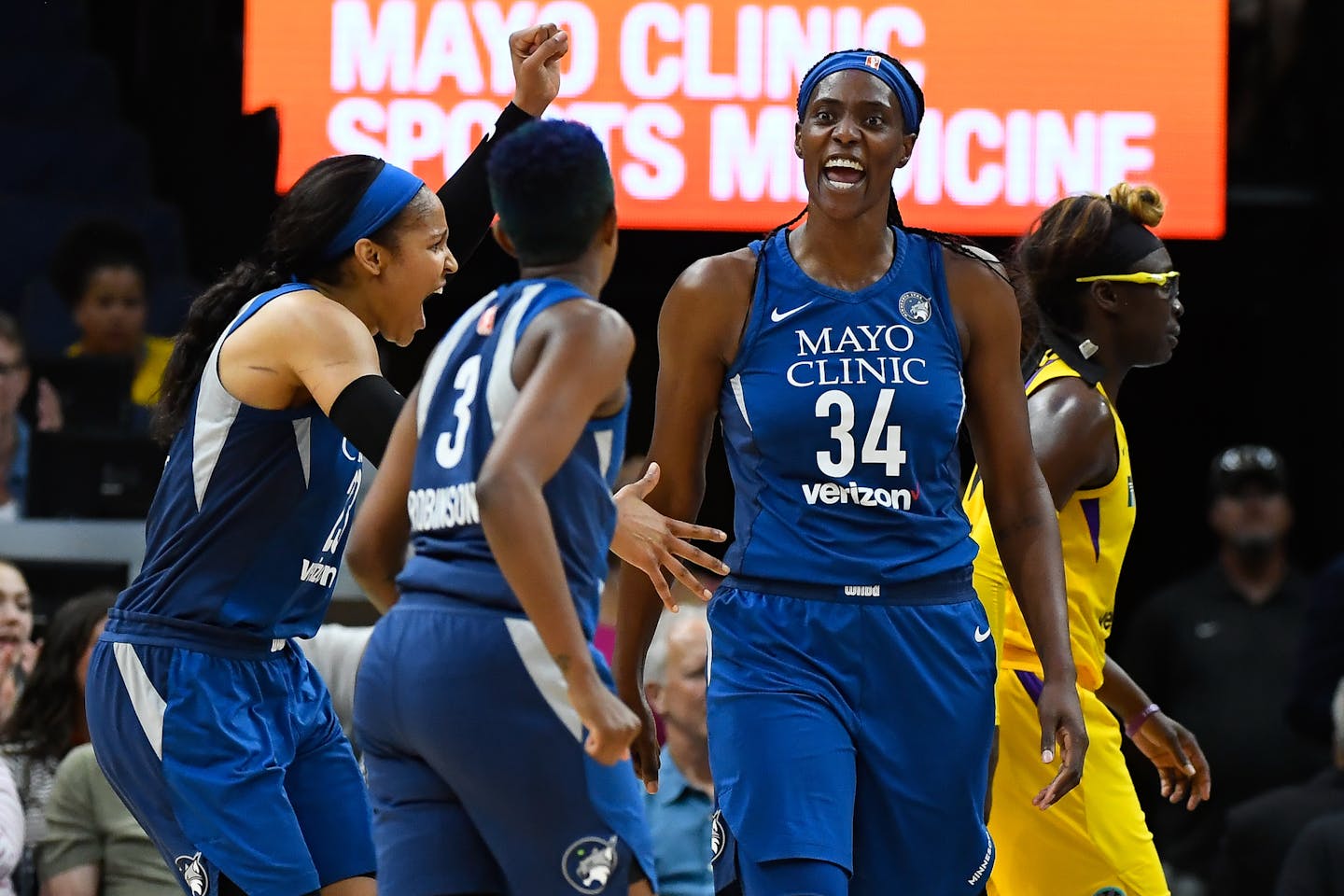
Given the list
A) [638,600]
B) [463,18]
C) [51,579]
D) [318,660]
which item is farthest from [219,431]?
[463,18]

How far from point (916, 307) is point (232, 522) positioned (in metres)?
1.24

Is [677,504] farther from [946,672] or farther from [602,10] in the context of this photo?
[602,10]

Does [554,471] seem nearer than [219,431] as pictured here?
Yes

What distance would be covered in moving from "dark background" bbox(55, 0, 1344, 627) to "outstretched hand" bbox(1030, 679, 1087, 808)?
457 cm

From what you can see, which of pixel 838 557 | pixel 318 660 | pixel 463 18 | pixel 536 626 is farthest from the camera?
pixel 463 18

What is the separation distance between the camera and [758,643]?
354 cm

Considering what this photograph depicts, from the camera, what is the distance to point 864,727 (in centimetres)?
352

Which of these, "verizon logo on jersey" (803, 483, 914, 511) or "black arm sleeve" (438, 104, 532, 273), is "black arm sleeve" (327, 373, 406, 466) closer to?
"verizon logo on jersey" (803, 483, 914, 511)

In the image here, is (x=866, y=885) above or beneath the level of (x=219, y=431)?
beneath

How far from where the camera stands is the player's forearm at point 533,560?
2805 mm

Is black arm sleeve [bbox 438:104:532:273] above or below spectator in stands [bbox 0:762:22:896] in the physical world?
above

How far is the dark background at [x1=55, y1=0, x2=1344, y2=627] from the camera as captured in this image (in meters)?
8.60

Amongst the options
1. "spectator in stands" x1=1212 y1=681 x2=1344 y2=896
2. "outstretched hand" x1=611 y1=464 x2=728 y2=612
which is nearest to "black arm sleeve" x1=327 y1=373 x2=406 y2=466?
"outstretched hand" x1=611 y1=464 x2=728 y2=612

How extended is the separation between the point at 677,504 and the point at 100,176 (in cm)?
681
